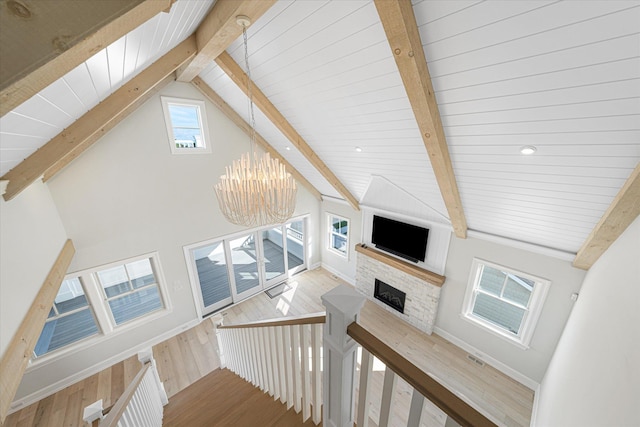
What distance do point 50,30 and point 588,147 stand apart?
3.08 metres

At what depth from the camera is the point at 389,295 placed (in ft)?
17.2

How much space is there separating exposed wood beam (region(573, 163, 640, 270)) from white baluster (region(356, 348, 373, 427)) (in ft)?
8.46

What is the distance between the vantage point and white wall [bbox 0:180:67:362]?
1747 millimetres

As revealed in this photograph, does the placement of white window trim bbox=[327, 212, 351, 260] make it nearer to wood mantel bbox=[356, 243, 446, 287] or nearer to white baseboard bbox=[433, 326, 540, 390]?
wood mantel bbox=[356, 243, 446, 287]

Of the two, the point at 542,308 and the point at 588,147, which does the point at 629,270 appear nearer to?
the point at 588,147

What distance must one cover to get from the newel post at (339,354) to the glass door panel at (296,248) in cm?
539

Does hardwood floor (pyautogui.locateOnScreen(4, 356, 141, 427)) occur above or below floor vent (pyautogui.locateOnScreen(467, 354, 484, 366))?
below

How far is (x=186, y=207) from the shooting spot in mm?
4441

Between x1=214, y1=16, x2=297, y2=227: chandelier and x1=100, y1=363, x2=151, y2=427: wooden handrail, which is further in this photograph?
x1=214, y1=16, x2=297, y2=227: chandelier

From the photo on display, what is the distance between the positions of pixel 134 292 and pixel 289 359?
3.84 metres

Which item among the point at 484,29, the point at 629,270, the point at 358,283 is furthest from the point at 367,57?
the point at 358,283

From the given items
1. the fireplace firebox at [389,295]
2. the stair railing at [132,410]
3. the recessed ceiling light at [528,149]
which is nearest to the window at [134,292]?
the stair railing at [132,410]

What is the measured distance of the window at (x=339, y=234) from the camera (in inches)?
248

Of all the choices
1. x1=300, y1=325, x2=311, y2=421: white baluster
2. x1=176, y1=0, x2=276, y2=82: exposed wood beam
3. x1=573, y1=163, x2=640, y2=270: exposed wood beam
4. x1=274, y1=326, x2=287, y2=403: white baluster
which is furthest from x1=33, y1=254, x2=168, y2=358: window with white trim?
x1=573, y1=163, x2=640, y2=270: exposed wood beam
